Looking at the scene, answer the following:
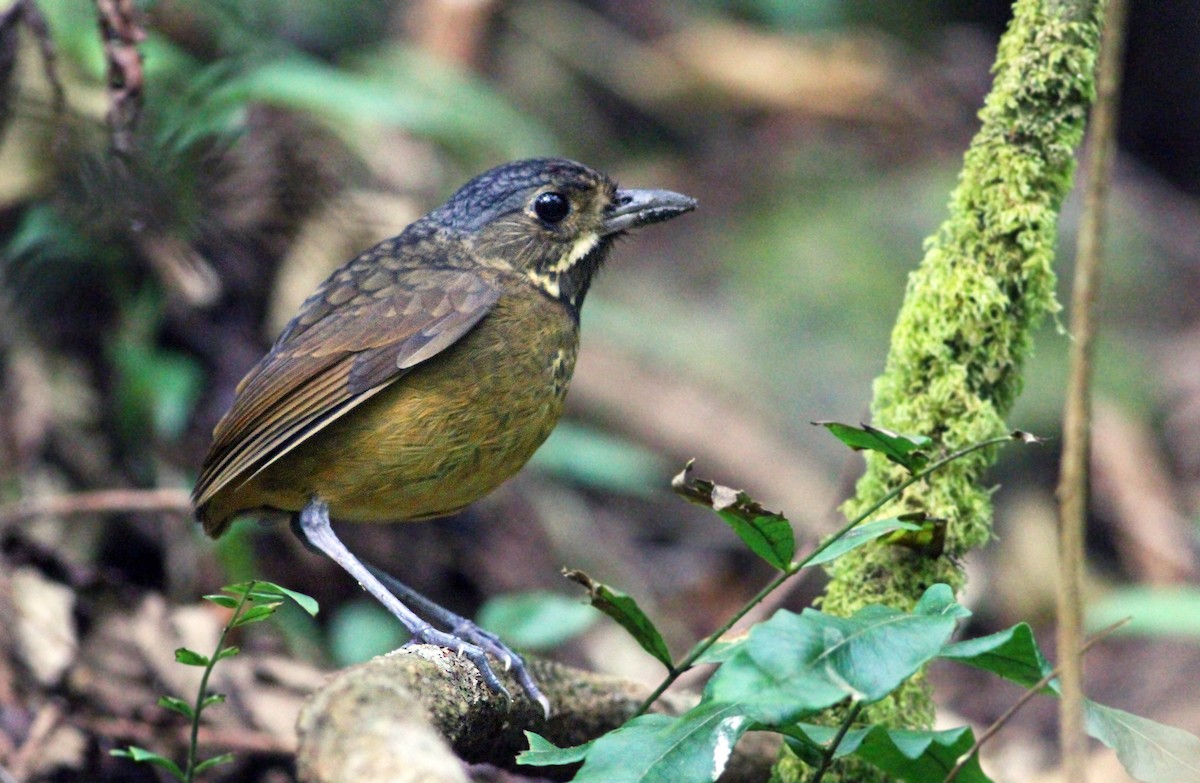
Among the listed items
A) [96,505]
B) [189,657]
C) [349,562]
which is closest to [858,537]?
[189,657]

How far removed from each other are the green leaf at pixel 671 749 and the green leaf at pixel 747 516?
347 millimetres

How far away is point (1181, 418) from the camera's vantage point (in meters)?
8.02

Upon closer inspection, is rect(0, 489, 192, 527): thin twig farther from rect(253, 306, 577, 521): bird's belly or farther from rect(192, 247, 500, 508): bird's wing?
rect(253, 306, 577, 521): bird's belly

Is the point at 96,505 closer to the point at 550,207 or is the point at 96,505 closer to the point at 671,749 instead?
the point at 550,207

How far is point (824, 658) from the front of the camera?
6.77 ft

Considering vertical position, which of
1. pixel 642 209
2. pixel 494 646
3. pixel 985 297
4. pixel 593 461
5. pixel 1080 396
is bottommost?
pixel 593 461

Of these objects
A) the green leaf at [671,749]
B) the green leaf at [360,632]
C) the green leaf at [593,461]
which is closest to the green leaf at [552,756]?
the green leaf at [671,749]

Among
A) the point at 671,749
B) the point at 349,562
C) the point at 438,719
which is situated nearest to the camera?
the point at 671,749

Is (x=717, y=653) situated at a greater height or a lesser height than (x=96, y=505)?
greater

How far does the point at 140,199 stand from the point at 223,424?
1.56 m

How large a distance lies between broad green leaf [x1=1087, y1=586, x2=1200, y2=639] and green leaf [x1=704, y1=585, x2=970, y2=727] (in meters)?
2.95

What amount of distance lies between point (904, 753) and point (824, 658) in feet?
0.82

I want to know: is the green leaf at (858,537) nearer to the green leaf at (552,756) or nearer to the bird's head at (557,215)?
the green leaf at (552,756)

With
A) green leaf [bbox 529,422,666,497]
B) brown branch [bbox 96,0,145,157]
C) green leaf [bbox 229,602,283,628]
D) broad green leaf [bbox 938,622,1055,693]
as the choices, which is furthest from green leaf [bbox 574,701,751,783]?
green leaf [bbox 529,422,666,497]
